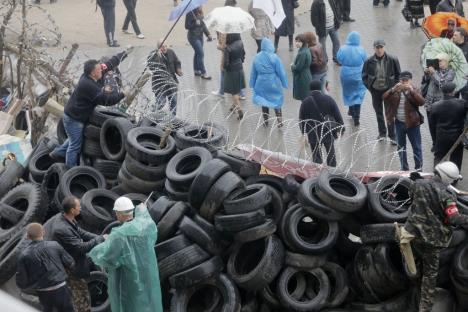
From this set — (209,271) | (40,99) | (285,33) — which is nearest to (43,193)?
(209,271)

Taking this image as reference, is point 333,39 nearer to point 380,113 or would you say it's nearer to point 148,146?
point 380,113

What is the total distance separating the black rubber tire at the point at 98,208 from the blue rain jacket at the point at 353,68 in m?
5.15

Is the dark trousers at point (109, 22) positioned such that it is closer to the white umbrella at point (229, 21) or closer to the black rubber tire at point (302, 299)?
the white umbrella at point (229, 21)

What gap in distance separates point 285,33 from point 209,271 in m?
9.74

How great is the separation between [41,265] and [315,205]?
9.64 feet

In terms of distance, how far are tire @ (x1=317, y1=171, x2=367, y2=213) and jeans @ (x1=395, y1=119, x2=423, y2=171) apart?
107 inches

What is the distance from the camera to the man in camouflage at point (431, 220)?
7.53 metres

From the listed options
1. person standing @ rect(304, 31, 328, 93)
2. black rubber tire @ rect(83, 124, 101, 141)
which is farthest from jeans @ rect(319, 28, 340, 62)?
black rubber tire @ rect(83, 124, 101, 141)

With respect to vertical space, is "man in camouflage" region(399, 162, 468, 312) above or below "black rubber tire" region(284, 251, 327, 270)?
above

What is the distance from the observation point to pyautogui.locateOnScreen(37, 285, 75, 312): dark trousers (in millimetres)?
7785

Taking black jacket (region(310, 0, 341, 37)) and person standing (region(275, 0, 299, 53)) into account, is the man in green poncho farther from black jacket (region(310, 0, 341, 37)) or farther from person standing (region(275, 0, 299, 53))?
person standing (region(275, 0, 299, 53))

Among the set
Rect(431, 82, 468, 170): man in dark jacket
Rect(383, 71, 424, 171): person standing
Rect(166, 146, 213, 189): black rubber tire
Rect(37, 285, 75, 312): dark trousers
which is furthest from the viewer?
Rect(383, 71, 424, 171): person standing

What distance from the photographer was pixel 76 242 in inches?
319

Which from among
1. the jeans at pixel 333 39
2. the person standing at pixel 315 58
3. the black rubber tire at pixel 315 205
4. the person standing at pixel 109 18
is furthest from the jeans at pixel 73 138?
the person standing at pixel 109 18
